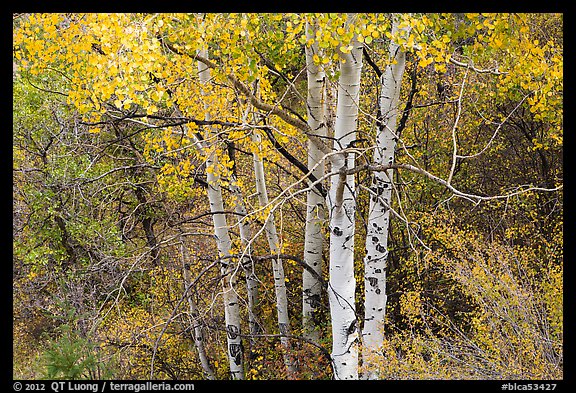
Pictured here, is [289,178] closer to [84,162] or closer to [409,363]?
[84,162]

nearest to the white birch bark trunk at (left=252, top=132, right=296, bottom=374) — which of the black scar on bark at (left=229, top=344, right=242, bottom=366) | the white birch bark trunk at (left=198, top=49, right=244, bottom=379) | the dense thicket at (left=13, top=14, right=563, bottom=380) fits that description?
the dense thicket at (left=13, top=14, right=563, bottom=380)

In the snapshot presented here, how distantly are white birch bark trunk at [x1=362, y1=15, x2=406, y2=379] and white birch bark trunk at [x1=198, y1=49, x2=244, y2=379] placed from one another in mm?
1426

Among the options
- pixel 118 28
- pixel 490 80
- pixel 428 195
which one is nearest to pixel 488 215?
pixel 428 195

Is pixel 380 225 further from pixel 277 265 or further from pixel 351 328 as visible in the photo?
pixel 277 265

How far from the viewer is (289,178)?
902 centimetres

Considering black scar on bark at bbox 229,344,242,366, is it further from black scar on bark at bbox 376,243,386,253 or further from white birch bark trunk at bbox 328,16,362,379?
black scar on bark at bbox 376,243,386,253

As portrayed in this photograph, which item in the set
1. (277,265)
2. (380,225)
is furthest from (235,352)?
(380,225)

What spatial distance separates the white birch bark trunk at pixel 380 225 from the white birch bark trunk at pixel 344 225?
0.50 metres

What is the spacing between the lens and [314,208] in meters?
6.27

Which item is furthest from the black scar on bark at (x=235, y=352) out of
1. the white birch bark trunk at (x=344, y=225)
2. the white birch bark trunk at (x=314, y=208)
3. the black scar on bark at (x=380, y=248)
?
the black scar on bark at (x=380, y=248)

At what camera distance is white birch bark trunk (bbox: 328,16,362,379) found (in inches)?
168
